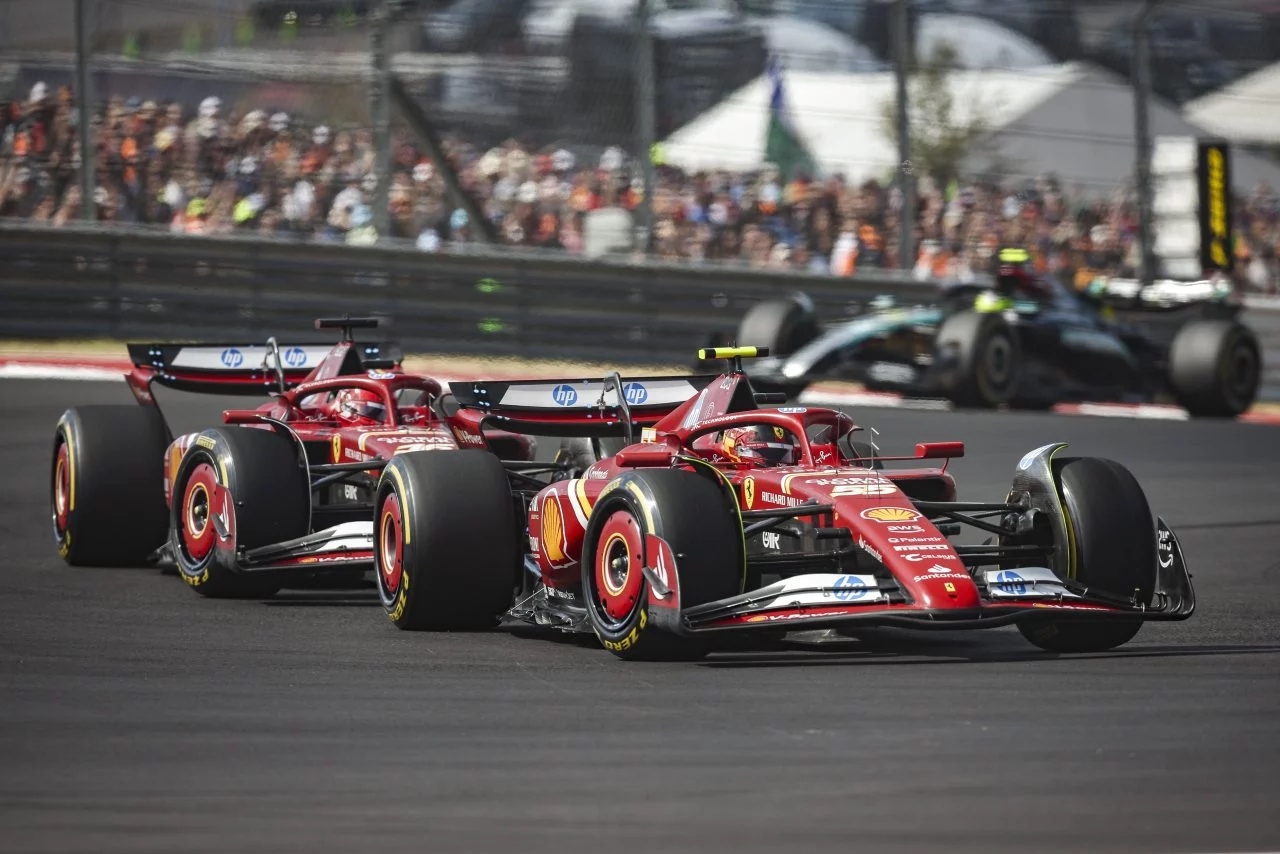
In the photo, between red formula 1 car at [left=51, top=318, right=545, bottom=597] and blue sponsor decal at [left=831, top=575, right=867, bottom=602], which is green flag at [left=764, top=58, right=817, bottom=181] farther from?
blue sponsor decal at [left=831, top=575, right=867, bottom=602]

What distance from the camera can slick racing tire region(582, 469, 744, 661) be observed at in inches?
309

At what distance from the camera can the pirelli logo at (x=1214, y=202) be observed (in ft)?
70.5

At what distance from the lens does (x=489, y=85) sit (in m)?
19.5

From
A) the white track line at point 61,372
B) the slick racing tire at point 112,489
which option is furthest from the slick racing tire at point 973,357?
the slick racing tire at point 112,489

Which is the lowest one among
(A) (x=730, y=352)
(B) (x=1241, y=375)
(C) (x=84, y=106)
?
(B) (x=1241, y=375)

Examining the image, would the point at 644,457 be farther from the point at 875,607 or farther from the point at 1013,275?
the point at 1013,275

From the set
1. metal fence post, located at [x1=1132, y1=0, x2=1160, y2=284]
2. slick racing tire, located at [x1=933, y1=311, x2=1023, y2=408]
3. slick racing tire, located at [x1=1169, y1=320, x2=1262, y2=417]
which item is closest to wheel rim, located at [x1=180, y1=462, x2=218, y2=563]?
slick racing tire, located at [x1=933, y1=311, x2=1023, y2=408]

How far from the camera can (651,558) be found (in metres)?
7.90

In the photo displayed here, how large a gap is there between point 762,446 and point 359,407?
311cm

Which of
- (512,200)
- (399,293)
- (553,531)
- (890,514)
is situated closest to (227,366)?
(553,531)

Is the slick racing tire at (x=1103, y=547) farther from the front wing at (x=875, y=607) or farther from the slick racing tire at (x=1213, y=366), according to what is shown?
the slick racing tire at (x=1213, y=366)

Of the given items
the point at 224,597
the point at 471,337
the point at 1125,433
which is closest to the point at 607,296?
the point at 471,337

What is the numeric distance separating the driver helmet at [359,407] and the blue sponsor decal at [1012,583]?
13.8 ft

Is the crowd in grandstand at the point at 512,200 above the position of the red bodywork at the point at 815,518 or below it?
above
